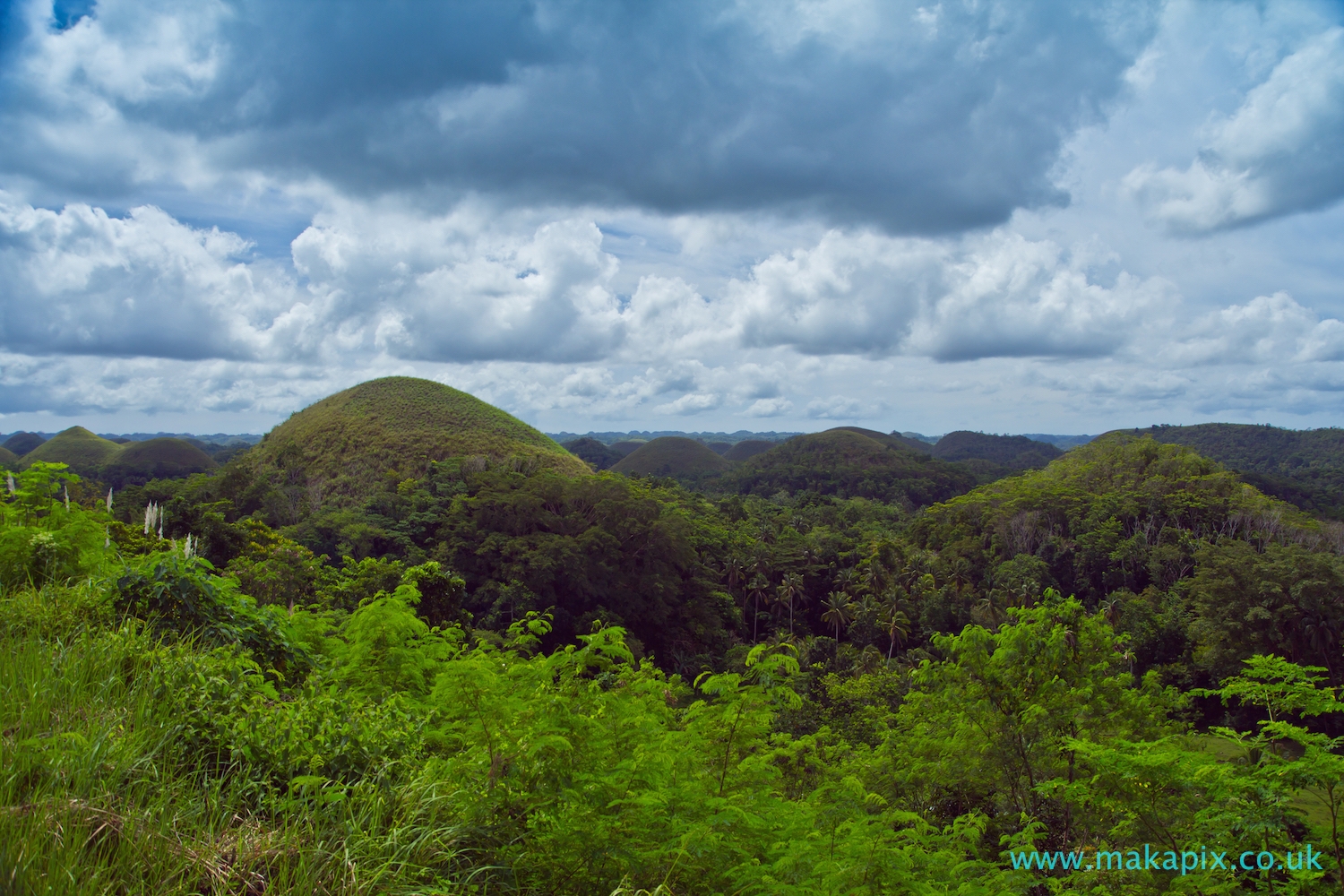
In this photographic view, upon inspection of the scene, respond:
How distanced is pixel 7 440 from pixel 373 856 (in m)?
183

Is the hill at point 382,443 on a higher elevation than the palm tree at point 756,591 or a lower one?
higher

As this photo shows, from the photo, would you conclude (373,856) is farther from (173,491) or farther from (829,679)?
(173,491)

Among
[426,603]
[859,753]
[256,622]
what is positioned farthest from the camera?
[426,603]

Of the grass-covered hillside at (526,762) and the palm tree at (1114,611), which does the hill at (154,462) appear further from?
the palm tree at (1114,611)

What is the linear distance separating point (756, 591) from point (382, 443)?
30092 millimetres

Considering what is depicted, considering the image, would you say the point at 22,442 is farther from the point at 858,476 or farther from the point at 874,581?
the point at 874,581

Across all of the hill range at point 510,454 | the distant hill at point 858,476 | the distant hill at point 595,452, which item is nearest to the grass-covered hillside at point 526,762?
the hill range at point 510,454

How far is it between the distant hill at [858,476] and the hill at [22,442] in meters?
115

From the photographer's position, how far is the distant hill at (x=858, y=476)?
90.6 metres

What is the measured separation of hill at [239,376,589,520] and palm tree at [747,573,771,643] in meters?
16.5

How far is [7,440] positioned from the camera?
445 ft

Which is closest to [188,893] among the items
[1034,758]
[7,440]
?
[1034,758]

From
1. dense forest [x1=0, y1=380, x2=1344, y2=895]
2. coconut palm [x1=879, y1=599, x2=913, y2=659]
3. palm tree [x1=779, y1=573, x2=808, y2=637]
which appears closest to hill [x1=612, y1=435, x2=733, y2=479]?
palm tree [x1=779, y1=573, x2=808, y2=637]

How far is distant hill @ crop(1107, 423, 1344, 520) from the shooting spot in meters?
102
